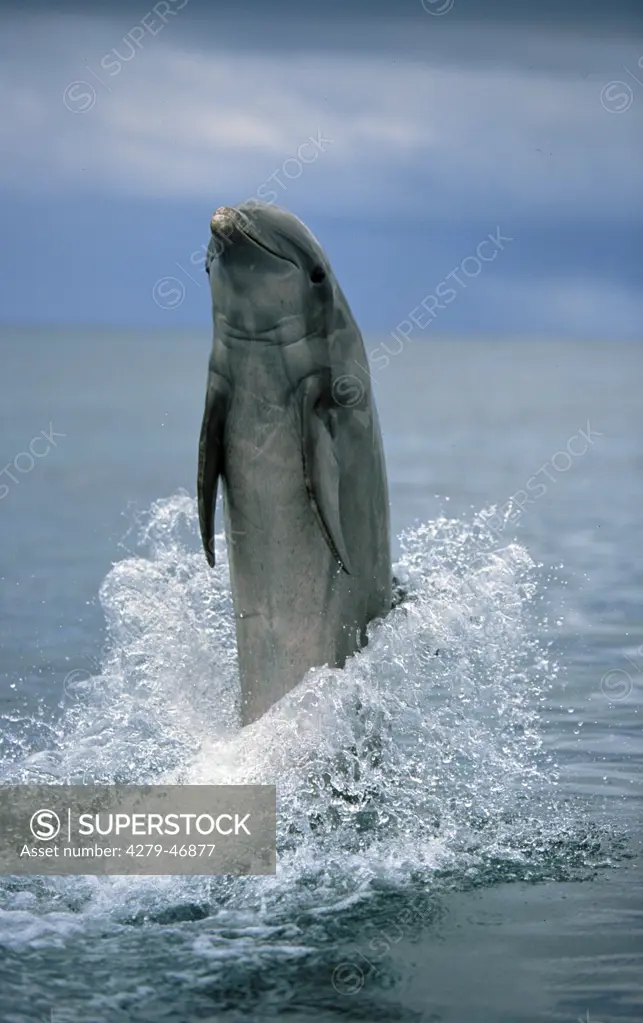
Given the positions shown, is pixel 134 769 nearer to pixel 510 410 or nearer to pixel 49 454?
pixel 49 454

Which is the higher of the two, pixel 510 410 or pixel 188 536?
pixel 510 410

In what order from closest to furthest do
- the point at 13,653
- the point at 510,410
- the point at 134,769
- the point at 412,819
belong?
the point at 412,819, the point at 134,769, the point at 13,653, the point at 510,410

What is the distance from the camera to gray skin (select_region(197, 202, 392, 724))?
796 centimetres

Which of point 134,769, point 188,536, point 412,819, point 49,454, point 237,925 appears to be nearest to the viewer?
point 237,925

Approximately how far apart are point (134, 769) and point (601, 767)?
289cm

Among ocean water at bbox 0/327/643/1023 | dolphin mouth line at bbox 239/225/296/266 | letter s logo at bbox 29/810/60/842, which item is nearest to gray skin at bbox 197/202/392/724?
dolphin mouth line at bbox 239/225/296/266

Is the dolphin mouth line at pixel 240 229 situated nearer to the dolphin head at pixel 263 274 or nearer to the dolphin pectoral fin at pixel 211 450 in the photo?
the dolphin head at pixel 263 274

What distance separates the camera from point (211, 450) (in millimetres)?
8234

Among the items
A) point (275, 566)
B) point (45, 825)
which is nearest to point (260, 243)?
point (275, 566)

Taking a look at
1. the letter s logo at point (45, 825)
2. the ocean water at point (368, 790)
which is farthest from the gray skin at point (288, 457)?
the letter s logo at point (45, 825)

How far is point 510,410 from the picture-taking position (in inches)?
1939

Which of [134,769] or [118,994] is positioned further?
[134,769]

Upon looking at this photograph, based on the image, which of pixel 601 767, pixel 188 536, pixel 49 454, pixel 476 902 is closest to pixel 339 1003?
pixel 476 902

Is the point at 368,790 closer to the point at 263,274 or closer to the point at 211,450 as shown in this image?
the point at 211,450
